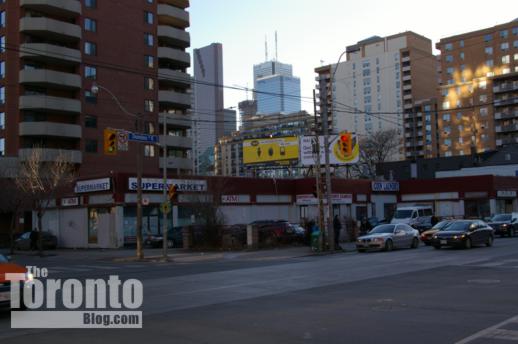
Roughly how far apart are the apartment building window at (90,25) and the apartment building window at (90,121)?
1006cm

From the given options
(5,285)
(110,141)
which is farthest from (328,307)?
(110,141)

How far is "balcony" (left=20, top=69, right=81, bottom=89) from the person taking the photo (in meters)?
59.8

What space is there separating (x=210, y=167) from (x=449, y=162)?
56681 millimetres

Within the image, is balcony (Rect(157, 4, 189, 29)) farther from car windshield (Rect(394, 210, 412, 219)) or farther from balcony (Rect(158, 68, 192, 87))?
car windshield (Rect(394, 210, 412, 219))

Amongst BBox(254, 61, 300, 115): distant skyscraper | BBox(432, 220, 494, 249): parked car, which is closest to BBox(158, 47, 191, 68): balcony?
BBox(254, 61, 300, 115): distant skyscraper

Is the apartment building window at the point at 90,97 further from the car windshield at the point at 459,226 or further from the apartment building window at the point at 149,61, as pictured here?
the car windshield at the point at 459,226

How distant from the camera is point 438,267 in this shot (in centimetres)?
1934

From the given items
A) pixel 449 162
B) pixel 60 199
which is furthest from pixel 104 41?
pixel 449 162

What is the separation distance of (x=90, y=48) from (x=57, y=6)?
20.2 feet

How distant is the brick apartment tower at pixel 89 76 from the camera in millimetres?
60531

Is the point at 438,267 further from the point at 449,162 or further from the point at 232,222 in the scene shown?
the point at 449,162

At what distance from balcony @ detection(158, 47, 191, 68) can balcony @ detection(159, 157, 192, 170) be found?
13.2 meters

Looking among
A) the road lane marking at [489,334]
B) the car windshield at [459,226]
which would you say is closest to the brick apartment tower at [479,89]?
the car windshield at [459,226]

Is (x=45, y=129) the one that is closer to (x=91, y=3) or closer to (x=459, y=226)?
(x=91, y=3)
